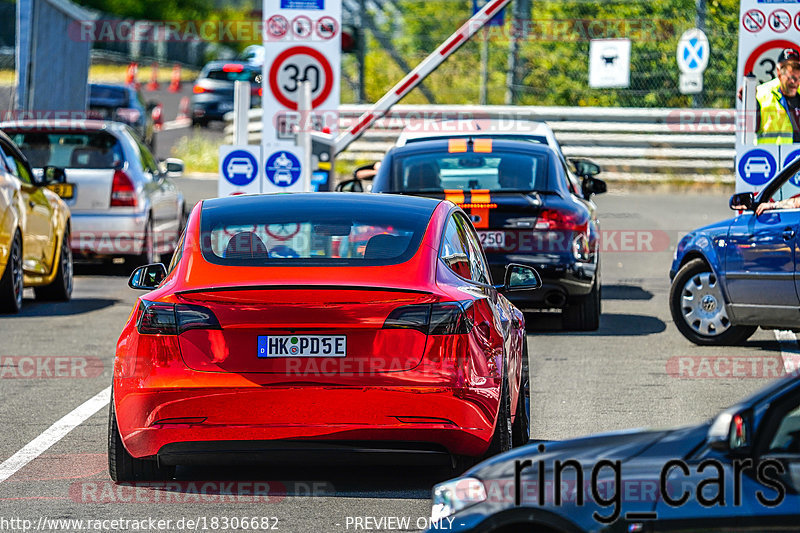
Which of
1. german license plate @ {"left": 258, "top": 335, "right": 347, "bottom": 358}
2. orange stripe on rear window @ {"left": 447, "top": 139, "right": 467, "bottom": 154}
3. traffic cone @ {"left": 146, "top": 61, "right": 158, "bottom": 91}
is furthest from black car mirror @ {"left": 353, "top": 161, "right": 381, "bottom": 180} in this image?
traffic cone @ {"left": 146, "top": 61, "right": 158, "bottom": 91}

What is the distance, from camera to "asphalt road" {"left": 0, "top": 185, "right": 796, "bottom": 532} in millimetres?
7250

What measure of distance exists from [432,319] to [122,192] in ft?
38.3

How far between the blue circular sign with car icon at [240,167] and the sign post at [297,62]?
22.7 inches

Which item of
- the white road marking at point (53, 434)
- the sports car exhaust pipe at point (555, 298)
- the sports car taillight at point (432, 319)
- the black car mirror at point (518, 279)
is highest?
the black car mirror at point (518, 279)

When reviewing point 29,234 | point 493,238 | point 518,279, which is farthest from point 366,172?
point 518,279

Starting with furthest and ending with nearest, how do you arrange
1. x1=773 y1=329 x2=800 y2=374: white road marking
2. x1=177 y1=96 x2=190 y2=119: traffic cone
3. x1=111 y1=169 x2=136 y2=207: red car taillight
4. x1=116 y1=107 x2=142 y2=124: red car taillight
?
x1=177 y1=96 x2=190 y2=119: traffic cone
x1=116 y1=107 x2=142 y2=124: red car taillight
x1=111 y1=169 x2=136 y2=207: red car taillight
x1=773 y1=329 x2=800 y2=374: white road marking

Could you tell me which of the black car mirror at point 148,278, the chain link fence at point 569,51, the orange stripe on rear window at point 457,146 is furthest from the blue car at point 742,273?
the chain link fence at point 569,51

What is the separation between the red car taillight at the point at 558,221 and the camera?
13.3m

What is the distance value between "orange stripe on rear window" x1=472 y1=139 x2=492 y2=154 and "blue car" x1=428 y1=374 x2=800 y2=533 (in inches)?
364

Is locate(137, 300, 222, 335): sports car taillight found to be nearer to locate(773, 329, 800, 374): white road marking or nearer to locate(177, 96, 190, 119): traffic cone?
locate(773, 329, 800, 374): white road marking

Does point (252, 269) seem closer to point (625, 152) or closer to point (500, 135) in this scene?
point (500, 135)

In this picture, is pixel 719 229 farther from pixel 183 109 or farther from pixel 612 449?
pixel 183 109

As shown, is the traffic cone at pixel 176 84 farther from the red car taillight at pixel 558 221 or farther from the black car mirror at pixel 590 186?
the red car taillight at pixel 558 221

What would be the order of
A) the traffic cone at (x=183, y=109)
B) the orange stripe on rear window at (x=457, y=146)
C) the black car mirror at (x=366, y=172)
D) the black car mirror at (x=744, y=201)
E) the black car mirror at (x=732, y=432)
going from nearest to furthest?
1. the black car mirror at (x=732, y=432)
2. the black car mirror at (x=744, y=201)
3. the orange stripe on rear window at (x=457, y=146)
4. the black car mirror at (x=366, y=172)
5. the traffic cone at (x=183, y=109)
